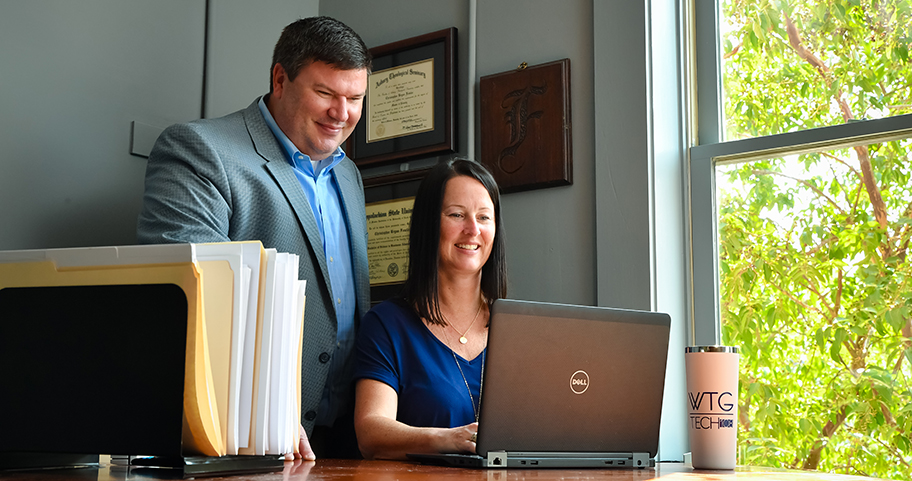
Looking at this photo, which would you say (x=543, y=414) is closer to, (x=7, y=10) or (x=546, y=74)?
(x=546, y=74)

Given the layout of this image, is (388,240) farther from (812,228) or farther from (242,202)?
(812,228)

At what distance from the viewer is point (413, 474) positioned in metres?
1.08

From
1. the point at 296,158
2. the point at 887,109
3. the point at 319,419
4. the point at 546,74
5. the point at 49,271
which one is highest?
the point at 546,74

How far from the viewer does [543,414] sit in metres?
1.27

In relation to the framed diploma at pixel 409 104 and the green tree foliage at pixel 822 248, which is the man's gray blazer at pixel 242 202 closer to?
the framed diploma at pixel 409 104

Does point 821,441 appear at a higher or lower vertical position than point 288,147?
lower

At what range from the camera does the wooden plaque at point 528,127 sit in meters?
2.25

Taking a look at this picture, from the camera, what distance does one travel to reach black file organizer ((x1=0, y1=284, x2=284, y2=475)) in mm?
933

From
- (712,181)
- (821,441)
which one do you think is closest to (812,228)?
(712,181)

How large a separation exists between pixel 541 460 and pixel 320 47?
47.1 inches

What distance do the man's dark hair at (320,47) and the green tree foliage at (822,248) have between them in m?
1.10

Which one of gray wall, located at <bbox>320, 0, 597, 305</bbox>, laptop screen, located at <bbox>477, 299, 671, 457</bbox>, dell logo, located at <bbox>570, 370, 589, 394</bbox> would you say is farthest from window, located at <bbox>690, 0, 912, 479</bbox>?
dell logo, located at <bbox>570, 370, 589, 394</bbox>

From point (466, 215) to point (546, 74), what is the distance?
544mm

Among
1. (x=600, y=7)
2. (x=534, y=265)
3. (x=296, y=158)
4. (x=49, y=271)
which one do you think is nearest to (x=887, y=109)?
(x=600, y=7)
